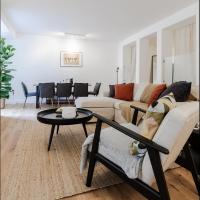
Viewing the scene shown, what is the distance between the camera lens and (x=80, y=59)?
720 cm

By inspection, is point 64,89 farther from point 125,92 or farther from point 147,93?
point 147,93

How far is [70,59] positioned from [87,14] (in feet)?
9.12

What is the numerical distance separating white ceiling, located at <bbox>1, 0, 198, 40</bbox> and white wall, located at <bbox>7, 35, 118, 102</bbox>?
67 centimetres

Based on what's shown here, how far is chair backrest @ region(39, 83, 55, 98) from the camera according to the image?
5410mm

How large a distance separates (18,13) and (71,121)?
136 inches

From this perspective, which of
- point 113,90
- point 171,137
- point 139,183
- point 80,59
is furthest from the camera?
point 80,59

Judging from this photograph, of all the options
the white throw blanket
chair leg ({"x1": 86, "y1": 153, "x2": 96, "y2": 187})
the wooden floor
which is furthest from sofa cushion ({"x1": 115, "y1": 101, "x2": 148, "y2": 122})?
chair leg ({"x1": 86, "y1": 153, "x2": 96, "y2": 187})

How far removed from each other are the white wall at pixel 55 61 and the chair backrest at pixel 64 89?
4.95 feet

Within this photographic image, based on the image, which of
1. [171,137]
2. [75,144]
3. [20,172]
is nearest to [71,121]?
[75,144]

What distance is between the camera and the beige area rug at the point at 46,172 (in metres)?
1.51

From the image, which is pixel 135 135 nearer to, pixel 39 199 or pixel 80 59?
pixel 39 199

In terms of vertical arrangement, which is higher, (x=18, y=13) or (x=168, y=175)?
(x=18, y=13)

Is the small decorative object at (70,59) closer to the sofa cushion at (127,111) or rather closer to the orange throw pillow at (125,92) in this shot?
the orange throw pillow at (125,92)

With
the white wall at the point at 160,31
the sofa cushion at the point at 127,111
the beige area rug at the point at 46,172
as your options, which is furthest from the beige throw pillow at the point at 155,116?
the white wall at the point at 160,31
